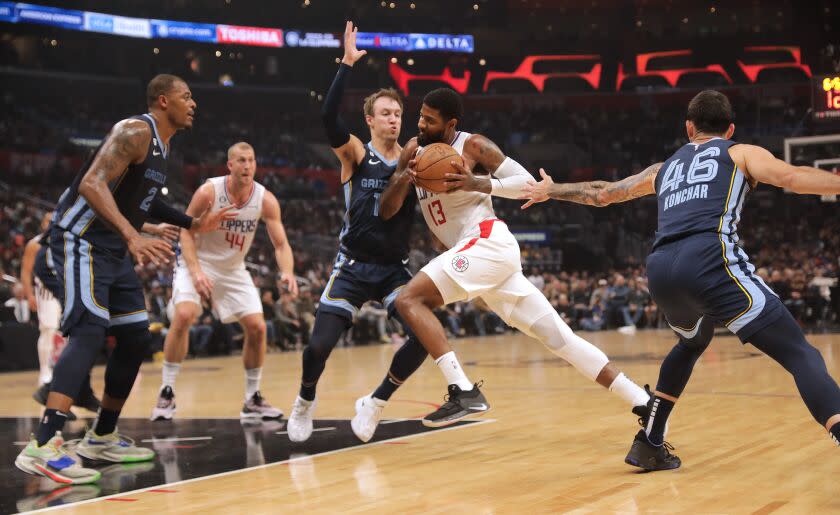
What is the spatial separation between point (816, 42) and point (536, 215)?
13750 millimetres

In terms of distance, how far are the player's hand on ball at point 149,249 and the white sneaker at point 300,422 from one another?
1463 mm

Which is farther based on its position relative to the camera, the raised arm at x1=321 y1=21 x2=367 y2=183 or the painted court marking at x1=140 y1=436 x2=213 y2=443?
the painted court marking at x1=140 y1=436 x2=213 y2=443

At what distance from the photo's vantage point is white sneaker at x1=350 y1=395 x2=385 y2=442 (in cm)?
534

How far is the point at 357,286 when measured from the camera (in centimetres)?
574

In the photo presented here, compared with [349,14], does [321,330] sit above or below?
below

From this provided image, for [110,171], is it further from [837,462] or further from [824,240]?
[824,240]

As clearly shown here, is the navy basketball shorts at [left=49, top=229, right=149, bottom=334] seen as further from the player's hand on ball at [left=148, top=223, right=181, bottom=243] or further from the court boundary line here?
the court boundary line

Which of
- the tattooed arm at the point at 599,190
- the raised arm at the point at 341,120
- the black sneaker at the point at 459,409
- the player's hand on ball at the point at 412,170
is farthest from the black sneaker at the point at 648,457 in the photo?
the raised arm at the point at 341,120

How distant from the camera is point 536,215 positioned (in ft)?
105

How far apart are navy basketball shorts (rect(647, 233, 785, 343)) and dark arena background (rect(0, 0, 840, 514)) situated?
75cm

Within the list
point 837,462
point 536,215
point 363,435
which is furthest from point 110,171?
point 536,215

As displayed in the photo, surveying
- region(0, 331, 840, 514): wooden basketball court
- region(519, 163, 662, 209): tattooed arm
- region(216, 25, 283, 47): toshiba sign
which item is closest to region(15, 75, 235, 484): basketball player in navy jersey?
region(0, 331, 840, 514): wooden basketball court

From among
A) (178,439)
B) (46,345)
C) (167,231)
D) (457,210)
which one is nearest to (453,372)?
(457,210)

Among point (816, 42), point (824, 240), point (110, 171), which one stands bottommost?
point (824, 240)
